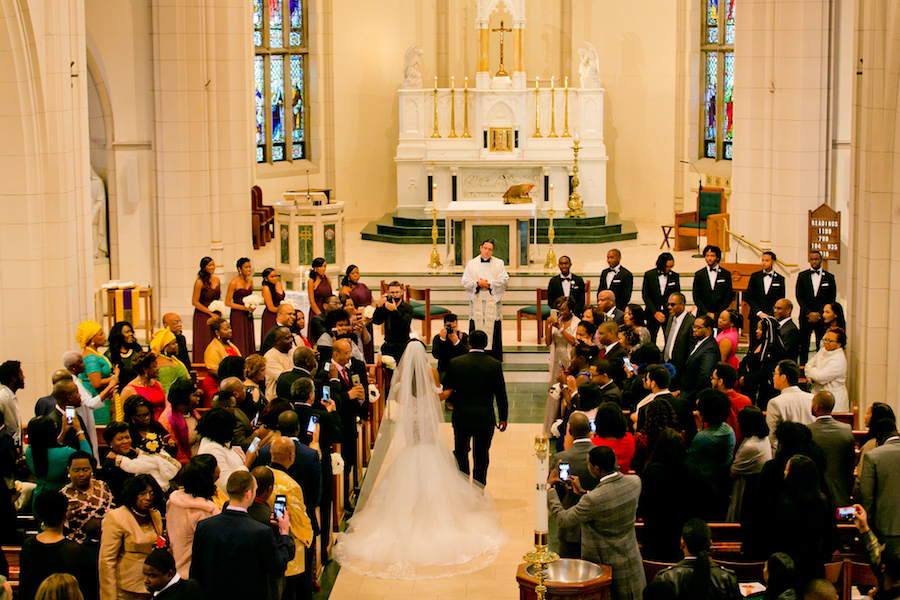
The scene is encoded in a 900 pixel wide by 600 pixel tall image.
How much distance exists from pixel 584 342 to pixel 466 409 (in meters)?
1.27

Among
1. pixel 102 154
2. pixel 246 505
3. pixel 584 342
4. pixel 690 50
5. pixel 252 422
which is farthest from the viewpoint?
pixel 690 50

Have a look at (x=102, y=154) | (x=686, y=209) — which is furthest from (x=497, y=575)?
(x=686, y=209)

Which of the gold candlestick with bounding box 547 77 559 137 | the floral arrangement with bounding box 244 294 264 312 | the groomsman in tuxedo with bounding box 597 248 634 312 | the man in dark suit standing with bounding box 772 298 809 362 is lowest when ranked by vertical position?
the man in dark suit standing with bounding box 772 298 809 362

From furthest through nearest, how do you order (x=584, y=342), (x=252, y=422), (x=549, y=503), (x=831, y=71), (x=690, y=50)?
(x=690, y=50) < (x=831, y=71) < (x=584, y=342) < (x=252, y=422) < (x=549, y=503)

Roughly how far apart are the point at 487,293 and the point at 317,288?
1.86m

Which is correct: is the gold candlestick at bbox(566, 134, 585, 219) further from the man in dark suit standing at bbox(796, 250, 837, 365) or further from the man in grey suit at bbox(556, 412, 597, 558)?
the man in grey suit at bbox(556, 412, 597, 558)

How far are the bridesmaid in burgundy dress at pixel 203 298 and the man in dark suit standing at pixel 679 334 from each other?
15.0 feet

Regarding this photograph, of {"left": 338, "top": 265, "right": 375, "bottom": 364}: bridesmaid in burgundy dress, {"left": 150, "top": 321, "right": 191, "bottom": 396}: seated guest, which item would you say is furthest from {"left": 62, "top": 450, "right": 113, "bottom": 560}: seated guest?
{"left": 338, "top": 265, "right": 375, "bottom": 364}: bridesmaid in burgundy dress

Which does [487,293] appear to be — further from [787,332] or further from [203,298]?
[787,332]

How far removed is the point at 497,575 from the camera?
7645 millimetres

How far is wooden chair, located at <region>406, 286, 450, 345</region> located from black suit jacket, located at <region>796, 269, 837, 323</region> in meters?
4.19

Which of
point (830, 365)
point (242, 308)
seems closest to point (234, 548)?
point (830, 365)

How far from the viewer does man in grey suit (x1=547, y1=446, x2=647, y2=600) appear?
19.0 feet

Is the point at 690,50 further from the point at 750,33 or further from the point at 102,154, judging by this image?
the point at 102,154
